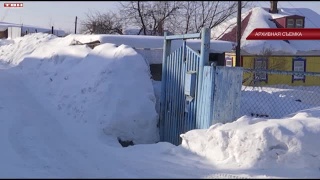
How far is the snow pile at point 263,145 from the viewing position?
20.5 ft

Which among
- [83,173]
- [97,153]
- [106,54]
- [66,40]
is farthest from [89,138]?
[66,40]

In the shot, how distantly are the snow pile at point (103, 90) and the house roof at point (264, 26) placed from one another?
2002 centimetres

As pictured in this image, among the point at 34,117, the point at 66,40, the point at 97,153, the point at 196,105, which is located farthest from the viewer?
the point at 66,40

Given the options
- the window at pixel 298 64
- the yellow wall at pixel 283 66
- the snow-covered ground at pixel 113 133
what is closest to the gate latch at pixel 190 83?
the snow-covered ground at pixel 113 133

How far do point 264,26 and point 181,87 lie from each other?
24.4 metres

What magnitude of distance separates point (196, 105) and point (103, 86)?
222 cm

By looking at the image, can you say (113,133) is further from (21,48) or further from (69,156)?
(21,48)

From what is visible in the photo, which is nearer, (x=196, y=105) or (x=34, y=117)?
(x=196, y=105)

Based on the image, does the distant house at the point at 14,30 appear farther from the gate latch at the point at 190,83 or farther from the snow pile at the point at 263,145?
the snow pile at the point at 263,145

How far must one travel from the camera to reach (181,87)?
8.33m

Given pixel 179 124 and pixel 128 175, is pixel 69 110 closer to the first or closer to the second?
pixel 179 124

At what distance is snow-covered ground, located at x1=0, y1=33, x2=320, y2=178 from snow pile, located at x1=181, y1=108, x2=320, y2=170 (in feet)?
A: 0.04

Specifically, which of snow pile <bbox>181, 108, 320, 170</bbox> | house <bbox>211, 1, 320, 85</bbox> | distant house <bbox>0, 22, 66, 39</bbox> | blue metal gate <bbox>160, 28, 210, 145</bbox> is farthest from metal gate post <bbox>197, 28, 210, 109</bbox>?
house <bbox>211, 1, 320, 85</bbox>

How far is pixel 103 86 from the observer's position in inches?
363
